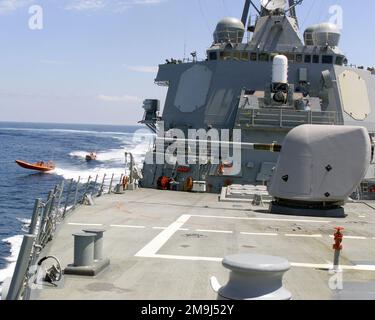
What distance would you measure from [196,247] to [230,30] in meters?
18.3

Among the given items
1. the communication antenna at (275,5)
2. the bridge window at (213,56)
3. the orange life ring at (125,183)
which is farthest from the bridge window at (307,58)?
the orange life ring at (125,183)

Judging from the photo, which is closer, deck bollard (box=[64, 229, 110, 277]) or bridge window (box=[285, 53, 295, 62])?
deck bollard (box=[64, 229, 110, 277])

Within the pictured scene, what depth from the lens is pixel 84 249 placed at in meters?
6.33

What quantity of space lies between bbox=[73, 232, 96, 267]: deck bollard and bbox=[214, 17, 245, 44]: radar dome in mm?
19767

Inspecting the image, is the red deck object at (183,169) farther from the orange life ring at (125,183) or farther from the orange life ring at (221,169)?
the orange life ring at (125,183)

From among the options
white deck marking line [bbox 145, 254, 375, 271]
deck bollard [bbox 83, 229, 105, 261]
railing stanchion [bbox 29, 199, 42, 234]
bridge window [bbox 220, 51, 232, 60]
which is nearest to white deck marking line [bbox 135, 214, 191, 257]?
white deck marking line [bbox 145, 254, 375, 271]

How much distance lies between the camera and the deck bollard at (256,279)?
158 inches

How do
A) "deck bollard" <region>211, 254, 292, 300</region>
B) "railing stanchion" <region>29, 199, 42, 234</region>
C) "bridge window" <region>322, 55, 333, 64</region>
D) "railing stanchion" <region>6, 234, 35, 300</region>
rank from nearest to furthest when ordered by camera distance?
"deck bollard" <region>211, 254, 292, 300</region> → "railing stanchion" <region>6, 234, 35, 300</region> → "railing stanchion" <region>29, 199, 42, 234</region> → "bridge window" <region>322, 55, 333, 64</region>

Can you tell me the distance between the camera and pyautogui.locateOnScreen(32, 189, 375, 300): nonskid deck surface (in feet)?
19.2

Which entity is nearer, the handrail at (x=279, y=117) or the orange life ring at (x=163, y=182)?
the handrail at (x=279, y=117)

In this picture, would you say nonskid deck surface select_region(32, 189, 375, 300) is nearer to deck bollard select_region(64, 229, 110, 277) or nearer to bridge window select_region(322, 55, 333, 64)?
deck bollard select_region(64, 229, 110, 277)

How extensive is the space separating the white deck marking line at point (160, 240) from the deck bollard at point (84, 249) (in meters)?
1.42
